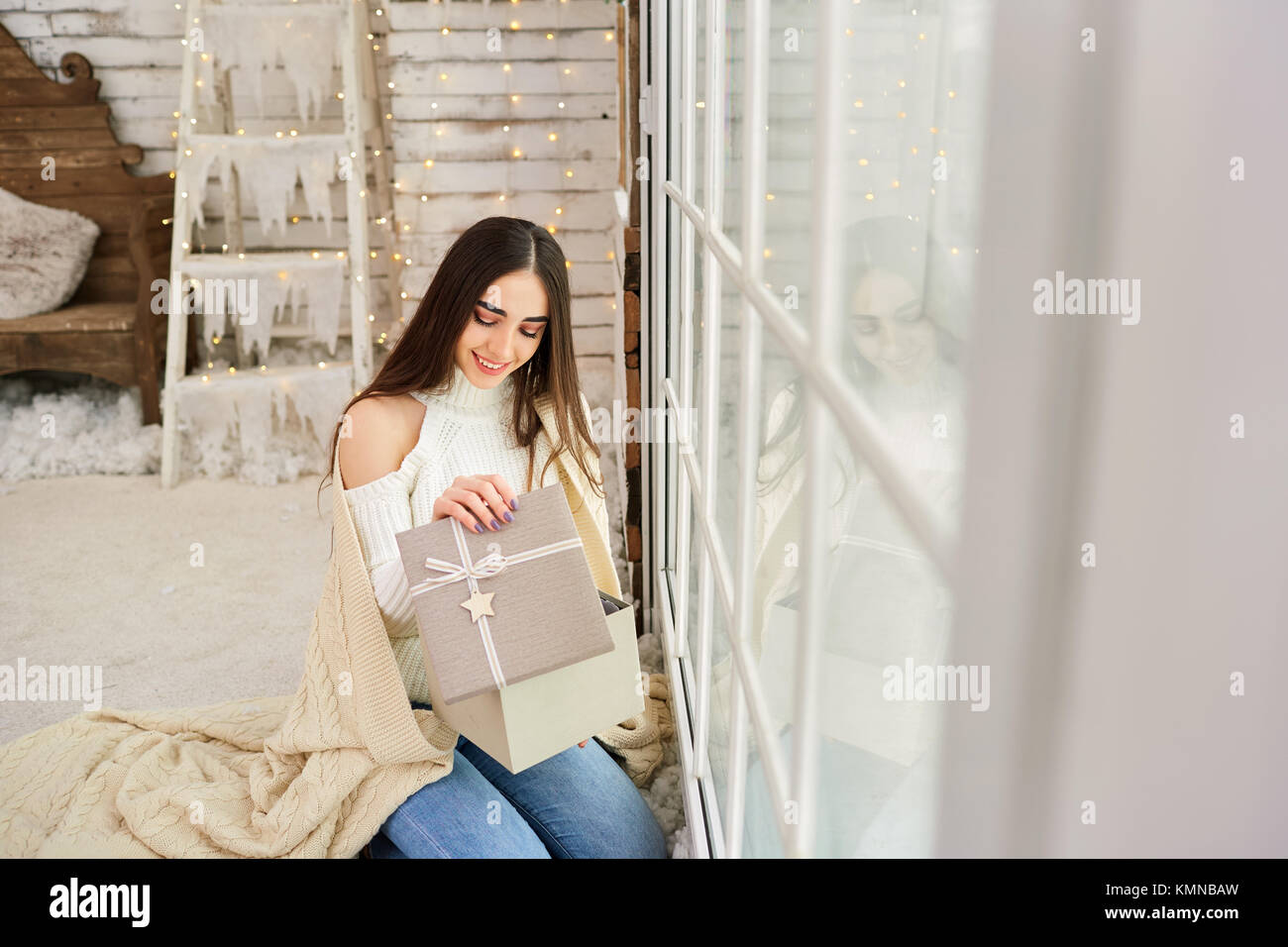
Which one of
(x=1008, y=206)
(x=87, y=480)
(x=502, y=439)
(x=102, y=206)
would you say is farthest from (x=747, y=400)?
(x=102, y=206)

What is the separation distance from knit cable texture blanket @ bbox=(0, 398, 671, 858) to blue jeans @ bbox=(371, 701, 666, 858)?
4 centimetres

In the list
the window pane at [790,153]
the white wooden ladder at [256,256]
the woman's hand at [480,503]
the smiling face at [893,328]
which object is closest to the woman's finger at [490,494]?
the woman's hand at [480,503]

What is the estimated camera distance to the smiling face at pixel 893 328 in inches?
17.5

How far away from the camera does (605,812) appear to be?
1396 millimetres

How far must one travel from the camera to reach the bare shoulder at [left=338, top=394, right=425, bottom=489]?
140 cm

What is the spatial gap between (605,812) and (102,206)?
9.82 ft

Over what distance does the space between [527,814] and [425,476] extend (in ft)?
1.54

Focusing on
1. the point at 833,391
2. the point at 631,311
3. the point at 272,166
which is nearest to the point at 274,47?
the point at 272,166

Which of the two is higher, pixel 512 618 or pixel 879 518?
pixel 879 518

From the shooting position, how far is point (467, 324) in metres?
1.38

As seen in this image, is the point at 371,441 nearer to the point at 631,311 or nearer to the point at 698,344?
the point at 698,344

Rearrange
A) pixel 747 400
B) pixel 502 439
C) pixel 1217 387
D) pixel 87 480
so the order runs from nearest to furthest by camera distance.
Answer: pixel 1217 387 → pixel 747 400 → pixel 502 439 → pixel 87 480
